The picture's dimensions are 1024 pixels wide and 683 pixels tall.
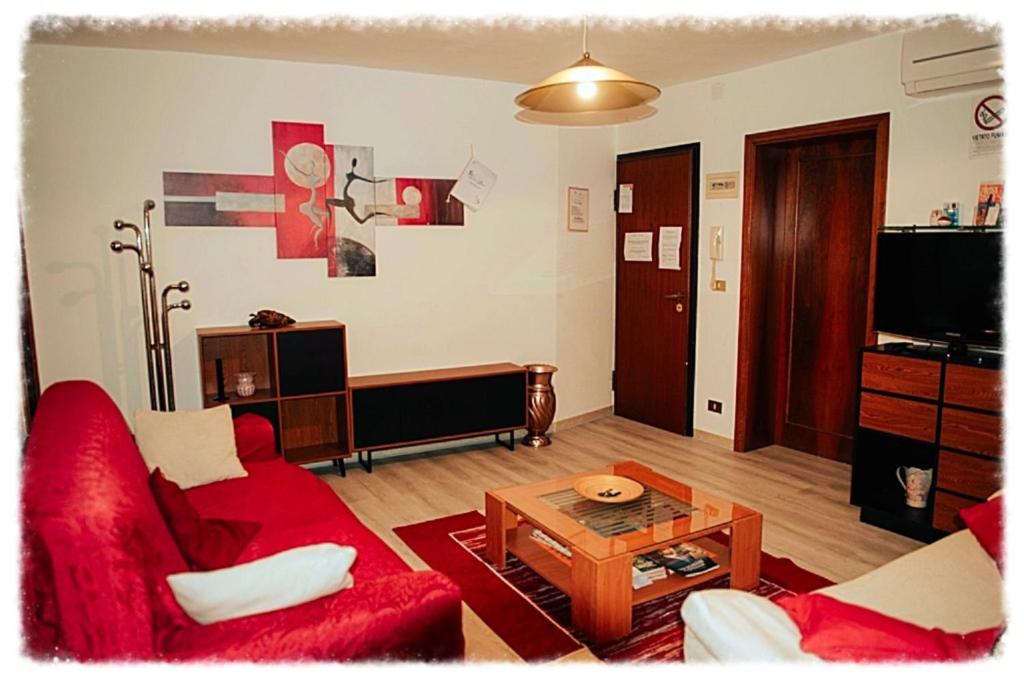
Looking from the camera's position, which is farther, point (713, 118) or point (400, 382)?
point (713, 118)

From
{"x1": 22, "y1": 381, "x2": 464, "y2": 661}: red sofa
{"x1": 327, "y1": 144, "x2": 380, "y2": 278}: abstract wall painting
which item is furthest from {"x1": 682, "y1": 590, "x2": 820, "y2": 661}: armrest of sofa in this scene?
{"x1": 327, "y1": 144, "x2": 380, "y2": 278}: abstract wall painting

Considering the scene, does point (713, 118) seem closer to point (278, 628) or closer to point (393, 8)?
point (393, 8)

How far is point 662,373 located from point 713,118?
72.3 inches

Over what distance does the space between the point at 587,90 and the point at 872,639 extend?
2.00m

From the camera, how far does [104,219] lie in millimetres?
3908

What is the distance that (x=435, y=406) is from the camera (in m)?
4.62

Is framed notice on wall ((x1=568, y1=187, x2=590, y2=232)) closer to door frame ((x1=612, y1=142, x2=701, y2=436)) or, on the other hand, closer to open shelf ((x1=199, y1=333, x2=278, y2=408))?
door frame ((x1=612, y1=142, x2=701, y2=436))

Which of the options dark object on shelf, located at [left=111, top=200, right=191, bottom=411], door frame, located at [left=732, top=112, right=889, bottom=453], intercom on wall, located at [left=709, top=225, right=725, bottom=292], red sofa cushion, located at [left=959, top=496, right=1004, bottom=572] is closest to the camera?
red sofa cushion, located at [left=959, top=496, right=1004, bottom=572]

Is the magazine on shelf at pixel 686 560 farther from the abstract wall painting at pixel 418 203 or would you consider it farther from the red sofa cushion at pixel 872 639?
the abstract wall painting at pixel 418 203

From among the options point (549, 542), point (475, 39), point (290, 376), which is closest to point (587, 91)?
point (475, 39)

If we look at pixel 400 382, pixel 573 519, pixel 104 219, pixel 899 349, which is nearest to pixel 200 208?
pixel 104 219

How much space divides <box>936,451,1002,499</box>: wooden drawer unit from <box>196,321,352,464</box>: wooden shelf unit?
10.2ft

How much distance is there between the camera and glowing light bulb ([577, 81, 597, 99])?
262cm

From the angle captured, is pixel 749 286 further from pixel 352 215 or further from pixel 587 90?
pixel 352 215
